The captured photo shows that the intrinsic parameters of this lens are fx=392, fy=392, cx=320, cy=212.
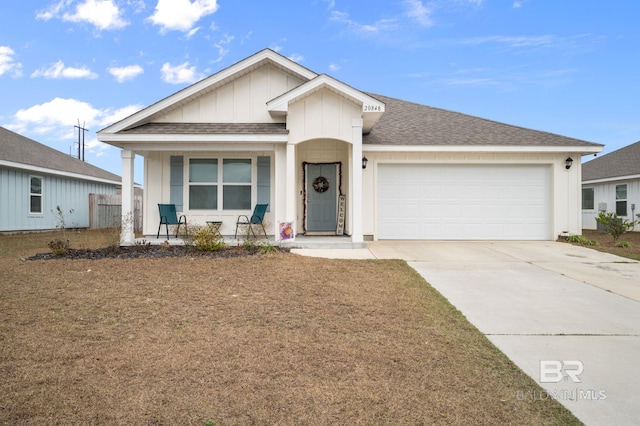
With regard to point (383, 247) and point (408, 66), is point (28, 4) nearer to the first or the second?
point (408, 66)

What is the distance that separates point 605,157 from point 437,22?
15.1 metres

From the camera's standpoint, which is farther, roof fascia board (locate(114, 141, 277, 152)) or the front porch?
roof fascia board (locate(114, 141, 277, 152))

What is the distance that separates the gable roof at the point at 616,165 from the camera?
17.2 metres

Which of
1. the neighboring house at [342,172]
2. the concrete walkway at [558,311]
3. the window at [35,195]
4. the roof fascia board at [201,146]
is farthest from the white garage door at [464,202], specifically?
the window at [35,195]

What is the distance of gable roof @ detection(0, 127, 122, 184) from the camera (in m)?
15.0

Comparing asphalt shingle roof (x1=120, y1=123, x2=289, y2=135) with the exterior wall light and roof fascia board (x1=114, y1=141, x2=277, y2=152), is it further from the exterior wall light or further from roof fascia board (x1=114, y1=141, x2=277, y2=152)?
the exterior wall light

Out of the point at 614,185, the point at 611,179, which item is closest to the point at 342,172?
the point at 611,179

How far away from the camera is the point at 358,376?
303 centimetres

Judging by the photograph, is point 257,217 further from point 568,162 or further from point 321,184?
point 568,162

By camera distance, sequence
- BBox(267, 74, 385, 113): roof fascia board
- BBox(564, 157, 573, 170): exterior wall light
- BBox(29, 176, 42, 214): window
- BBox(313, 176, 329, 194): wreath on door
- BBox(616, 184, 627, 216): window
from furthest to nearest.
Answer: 1. BBox(616, 184, 627, 216): window
2. BBox(29, 176, 42, 214): window
3. BBox(313, 176, 329, 194): wreath on door
4. BBox(564, 157, 573, 170): exterior wall light
5. BBox(267, 74, 385, 113): roof fascia board

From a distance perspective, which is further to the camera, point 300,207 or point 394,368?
point 300,207

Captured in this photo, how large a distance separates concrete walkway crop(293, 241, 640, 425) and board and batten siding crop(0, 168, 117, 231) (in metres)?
13.0

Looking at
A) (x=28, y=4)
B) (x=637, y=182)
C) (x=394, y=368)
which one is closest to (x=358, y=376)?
(x=394, y=368)

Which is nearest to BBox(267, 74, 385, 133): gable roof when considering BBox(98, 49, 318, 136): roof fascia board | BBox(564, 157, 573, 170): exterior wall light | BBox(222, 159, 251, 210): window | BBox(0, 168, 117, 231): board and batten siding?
BBox(98, 49, 318, 136): roof fascia board
